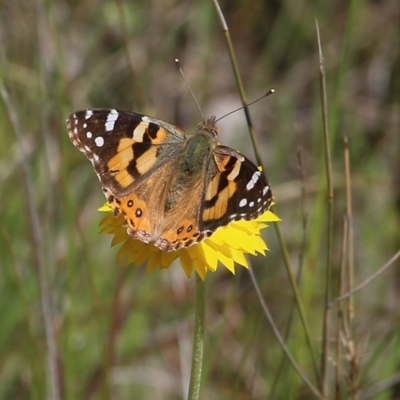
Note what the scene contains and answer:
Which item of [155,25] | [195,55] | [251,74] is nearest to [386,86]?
[251,74]

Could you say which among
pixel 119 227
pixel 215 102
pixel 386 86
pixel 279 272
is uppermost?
pixel 215 102

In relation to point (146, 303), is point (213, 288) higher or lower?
higher

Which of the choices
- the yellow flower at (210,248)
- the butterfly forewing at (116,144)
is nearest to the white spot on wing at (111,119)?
the butterfly forewing at (116,144)

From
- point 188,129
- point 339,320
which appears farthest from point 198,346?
point 188,129

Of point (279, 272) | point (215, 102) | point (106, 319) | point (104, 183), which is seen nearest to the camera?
point (104, 183)

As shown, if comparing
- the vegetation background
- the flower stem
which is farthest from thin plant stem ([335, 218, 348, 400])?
the flower stem

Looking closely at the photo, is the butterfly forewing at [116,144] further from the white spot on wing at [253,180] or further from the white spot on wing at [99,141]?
the white spot on wing at [253,180]

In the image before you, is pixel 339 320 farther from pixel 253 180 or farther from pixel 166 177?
pixel 166 177

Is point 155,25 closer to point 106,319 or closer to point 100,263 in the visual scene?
point 100,263
